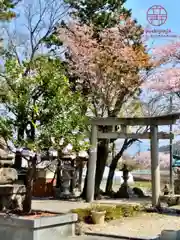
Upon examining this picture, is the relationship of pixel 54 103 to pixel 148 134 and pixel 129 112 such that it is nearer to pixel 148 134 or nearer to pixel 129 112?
pixel 148 134

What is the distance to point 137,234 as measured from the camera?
30.4 ft

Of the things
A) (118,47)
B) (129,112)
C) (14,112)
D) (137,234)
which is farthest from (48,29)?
(137,234)

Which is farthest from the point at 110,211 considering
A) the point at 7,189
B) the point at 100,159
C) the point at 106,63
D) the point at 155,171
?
the point at 106,63

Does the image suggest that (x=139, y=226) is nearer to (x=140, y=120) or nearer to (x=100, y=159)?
(x=140, y=120)

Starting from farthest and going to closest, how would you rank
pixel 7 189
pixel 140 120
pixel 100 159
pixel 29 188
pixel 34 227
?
pixel 100 159 → pixel 140 120 → pixel 7 189 → pixel 29 188 → pixel 34 227

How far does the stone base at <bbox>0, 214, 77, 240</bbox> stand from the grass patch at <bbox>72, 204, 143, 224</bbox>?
2266 mm

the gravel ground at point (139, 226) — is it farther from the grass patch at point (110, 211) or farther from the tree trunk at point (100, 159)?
the tree trunk at point (100, 159)

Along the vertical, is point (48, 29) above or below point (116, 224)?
above

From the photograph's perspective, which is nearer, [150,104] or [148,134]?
[148,134]

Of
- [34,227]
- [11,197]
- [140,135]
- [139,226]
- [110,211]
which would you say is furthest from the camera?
[140,135]

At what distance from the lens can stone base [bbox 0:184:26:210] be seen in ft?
30.4

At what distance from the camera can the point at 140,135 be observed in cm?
1517

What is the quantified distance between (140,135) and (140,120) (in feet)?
1.97

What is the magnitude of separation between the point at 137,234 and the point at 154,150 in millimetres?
5479
